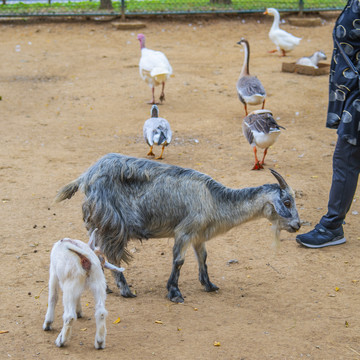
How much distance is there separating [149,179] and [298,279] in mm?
1537

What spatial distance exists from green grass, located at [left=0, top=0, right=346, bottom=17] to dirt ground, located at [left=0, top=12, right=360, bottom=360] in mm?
621

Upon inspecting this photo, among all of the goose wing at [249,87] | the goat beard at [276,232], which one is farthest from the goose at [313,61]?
the goat beard at [276,232]

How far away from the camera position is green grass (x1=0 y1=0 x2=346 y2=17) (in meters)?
15.9

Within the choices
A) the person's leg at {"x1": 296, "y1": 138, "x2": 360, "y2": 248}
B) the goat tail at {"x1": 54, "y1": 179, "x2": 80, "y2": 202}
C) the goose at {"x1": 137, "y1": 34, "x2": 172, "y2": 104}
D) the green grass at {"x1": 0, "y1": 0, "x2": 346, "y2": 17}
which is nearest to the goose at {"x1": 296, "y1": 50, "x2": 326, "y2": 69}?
the goose at {"x1": 137, "y1": 34, "x2": 172, "y2": 104}

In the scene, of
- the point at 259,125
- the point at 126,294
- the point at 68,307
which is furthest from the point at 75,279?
the point at 259,125

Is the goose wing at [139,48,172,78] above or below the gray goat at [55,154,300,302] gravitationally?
below

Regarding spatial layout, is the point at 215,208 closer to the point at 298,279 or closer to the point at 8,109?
the point at 298,279

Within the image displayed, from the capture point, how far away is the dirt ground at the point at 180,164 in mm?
4191

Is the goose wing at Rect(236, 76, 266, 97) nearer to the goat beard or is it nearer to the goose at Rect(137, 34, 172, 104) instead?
the goose at Rect(137, 34, 172, 104)

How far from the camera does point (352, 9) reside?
5.27 metres

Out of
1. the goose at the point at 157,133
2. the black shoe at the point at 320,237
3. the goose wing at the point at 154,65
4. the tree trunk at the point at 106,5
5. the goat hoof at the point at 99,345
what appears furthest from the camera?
the tree trunk at the point at 106,5

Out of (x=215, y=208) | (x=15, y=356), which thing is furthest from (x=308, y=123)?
(x=15, y=356)

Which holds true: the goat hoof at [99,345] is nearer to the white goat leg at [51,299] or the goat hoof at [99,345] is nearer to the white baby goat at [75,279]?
the white baby goat at [75,279]

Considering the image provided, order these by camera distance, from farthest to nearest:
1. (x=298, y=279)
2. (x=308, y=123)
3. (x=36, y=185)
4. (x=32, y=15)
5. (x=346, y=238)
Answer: (x=32, y=15)
(x=308, y=123)
(x=36, y=185)
(x=346, y=238)
(x=298, y=279)
